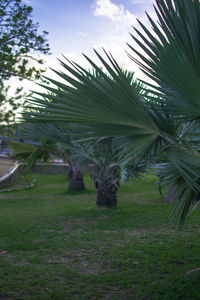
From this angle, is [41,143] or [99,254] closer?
[99,254]

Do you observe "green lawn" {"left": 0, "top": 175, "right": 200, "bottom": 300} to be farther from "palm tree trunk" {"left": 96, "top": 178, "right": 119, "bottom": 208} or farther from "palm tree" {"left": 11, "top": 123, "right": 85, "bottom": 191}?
"palm tree" {"left": 11, "top": 123, "right": 85, "bottom": 191}

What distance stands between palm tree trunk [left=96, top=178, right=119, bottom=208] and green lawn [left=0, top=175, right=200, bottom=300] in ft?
1.10

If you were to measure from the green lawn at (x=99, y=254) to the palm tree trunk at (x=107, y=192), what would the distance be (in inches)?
13.2

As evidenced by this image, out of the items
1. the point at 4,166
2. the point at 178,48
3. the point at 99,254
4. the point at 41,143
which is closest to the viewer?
the point at 178,48

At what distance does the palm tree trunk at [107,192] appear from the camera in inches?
392

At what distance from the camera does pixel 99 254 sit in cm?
581

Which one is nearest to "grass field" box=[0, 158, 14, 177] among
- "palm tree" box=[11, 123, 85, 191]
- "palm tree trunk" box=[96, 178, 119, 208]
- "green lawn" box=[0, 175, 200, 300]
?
"green lawn" box=[0, 175, 200, 300]

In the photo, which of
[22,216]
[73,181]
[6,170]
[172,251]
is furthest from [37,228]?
[6,170]

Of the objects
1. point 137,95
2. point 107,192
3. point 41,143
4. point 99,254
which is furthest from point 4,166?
point 137,95

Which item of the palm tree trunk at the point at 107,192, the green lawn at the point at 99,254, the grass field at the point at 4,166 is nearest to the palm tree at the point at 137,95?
the green lawn at the point at 99,254

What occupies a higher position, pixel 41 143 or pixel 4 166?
pixel 41 143

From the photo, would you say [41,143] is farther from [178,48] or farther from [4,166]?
[4,166]

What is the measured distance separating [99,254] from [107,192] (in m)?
4.20

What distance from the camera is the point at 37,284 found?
4.40 m
